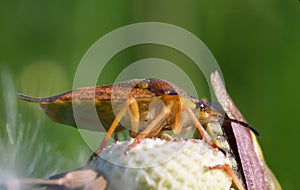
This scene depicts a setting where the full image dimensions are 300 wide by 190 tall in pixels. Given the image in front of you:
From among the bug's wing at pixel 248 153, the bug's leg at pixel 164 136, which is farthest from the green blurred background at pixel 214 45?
the bug's leg at pixel 164 136

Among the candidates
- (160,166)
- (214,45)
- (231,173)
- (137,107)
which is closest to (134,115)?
(137,107)

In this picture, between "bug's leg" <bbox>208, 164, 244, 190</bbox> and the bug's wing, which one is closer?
"bug's leg" <bbox>208, 164, 244, 190</bbox>

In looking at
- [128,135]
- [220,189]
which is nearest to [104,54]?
[128,135]

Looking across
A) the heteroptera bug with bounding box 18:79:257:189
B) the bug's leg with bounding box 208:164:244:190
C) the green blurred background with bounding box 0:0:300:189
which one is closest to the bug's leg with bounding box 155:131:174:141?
the heteroptera bug with bounding box 18:79:257:189

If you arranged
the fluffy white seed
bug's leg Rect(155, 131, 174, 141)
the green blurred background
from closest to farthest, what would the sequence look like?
the fluffy white seed < bug's leg Rect(155, 131, 174, 141) < the green blurred background

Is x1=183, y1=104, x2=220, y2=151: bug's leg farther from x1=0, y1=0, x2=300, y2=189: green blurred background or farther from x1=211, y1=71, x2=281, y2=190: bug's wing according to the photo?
x1=0, y1=0, x2=300, y2=189: green blurred background

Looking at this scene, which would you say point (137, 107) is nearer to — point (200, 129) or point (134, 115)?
point (134, 115)
